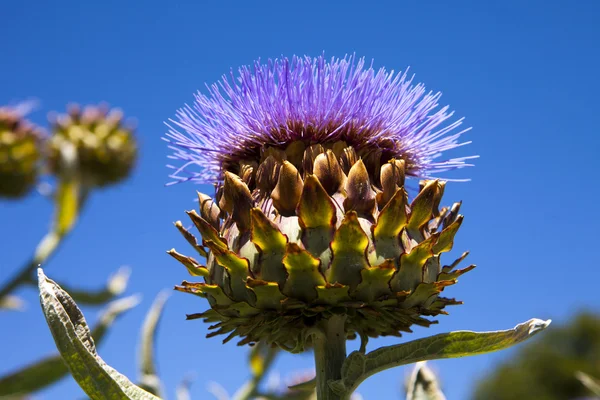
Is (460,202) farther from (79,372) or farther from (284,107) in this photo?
(79,372)

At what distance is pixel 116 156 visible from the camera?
430 centimetres

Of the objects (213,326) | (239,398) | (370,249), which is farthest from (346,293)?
(239,398)

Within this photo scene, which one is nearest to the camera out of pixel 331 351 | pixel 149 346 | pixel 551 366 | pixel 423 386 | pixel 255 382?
pixel 331 351

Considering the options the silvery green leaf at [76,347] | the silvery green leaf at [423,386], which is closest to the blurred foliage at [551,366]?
the silvery green leaf at [423,386]

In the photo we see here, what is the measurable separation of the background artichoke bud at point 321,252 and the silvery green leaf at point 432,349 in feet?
0.23

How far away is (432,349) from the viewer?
3.79ft

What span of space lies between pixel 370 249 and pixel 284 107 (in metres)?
0.33

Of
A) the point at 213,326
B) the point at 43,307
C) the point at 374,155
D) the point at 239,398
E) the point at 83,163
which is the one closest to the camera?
the point at 43,307

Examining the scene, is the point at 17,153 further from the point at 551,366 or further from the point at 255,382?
the point at 551,366

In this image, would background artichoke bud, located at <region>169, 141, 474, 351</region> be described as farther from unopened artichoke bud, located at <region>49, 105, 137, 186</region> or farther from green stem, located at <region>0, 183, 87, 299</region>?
unopened artichoke bud, located at <region>49, 105, 137, 186</region>

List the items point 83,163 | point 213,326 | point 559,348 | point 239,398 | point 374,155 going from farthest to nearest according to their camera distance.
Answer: point 559,348
point 83,163
point 239,398
point 374,155
point 213,326

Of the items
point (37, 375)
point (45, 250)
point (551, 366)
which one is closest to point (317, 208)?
point (37, 375)

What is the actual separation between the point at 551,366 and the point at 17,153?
22.7 m

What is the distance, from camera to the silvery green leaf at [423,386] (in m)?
1.45
